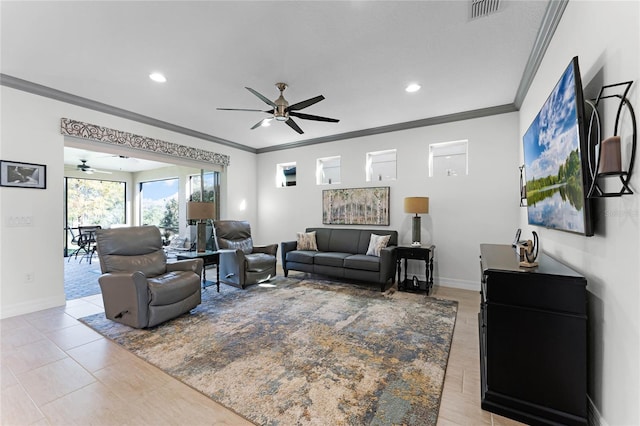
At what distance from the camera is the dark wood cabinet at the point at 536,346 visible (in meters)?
1.50

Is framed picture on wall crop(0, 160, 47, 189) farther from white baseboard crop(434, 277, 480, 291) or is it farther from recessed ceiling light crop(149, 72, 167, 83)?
white baseboard crop(434, 277, 480, 291)

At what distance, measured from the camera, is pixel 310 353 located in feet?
7.76

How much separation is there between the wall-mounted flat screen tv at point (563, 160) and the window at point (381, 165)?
265 cm

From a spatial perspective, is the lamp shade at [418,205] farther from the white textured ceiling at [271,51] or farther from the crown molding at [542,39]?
the crown molding at [542,39]

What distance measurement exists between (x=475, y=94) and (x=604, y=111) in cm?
242

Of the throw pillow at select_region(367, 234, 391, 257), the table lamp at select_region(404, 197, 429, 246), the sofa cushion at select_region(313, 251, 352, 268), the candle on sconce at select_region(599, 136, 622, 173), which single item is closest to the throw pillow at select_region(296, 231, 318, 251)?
the sofa cushion at select_region(313, 251, 352, 268)

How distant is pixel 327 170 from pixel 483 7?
13.0 feet

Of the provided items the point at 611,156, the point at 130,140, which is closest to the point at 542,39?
the point at 611,156

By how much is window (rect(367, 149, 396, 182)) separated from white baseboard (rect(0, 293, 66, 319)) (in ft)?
16.5

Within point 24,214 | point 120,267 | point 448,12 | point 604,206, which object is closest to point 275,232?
point 120,267

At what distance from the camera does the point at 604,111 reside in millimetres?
→ 1485

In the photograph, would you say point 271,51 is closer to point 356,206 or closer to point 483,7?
point 483,7

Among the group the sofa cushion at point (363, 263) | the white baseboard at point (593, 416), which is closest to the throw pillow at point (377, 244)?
the sofa cushion at point (363, 263)

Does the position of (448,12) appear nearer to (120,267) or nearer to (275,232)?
(120,267)
